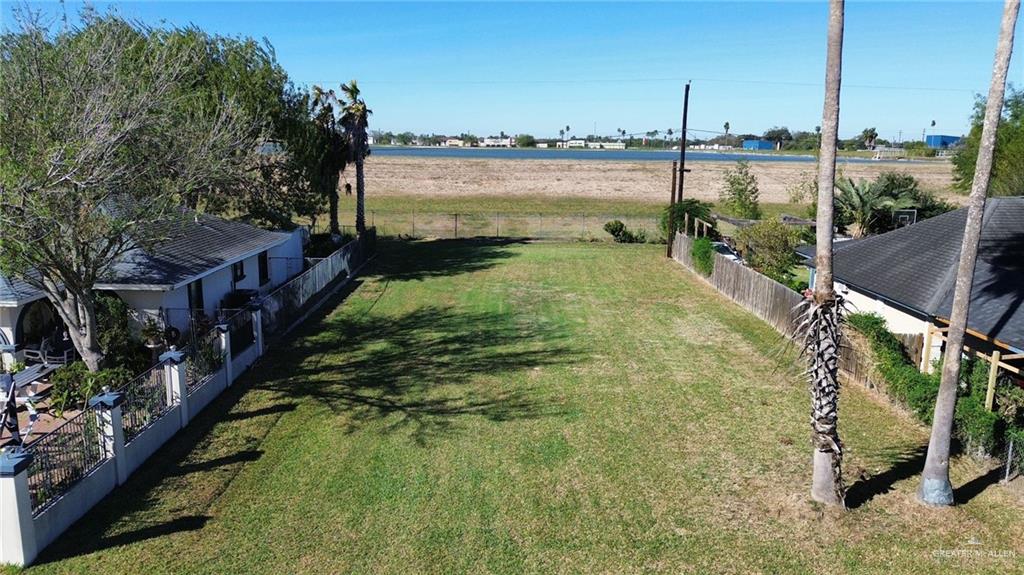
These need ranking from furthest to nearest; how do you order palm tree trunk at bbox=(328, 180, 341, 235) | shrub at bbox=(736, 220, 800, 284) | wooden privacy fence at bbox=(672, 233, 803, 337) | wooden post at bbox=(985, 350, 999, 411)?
palm tree trunk at bbox=(328, 180, 341, 235) → shrub at bbox=(736, 220, 800, 284) → wooden privacy fence at bbox=(672, 233, 803, 337) → wooden post at bbox=(985, 350, 999, 411)

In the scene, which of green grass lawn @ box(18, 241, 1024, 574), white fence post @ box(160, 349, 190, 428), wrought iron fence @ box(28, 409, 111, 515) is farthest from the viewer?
A: white fence post @ box(160, 349, 190, 428)

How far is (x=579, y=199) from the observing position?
67.8 metres

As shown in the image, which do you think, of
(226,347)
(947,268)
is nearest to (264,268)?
(226,347)

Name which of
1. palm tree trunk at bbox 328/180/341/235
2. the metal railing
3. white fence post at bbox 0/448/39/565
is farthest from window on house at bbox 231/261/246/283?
white fence post at bbox 0/448/39/565

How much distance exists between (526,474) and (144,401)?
6599 mm

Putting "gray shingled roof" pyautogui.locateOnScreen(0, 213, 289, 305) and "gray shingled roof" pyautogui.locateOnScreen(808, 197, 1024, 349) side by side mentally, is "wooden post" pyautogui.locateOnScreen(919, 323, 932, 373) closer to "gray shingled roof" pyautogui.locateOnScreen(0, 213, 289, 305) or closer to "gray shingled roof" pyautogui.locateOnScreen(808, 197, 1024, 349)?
"gray shingled roof" pyautogui.locateOnScreen(808, 197, 1024, 349)

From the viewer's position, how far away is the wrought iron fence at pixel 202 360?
13.8 metres

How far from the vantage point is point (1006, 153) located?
34.0 m

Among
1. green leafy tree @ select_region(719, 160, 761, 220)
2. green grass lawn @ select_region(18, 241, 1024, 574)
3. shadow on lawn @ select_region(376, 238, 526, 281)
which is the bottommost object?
green grass lawn @ select_region(18, 241, 1024, 574)

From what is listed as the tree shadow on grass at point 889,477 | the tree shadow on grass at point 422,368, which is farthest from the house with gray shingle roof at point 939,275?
the tree shadow on grass at point 422,368

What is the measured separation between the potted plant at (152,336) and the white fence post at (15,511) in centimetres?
799

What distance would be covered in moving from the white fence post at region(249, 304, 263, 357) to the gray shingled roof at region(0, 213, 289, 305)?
5.68ft

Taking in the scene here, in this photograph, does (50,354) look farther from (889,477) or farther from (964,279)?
(964,279)

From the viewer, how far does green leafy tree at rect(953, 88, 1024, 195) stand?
104 feet
